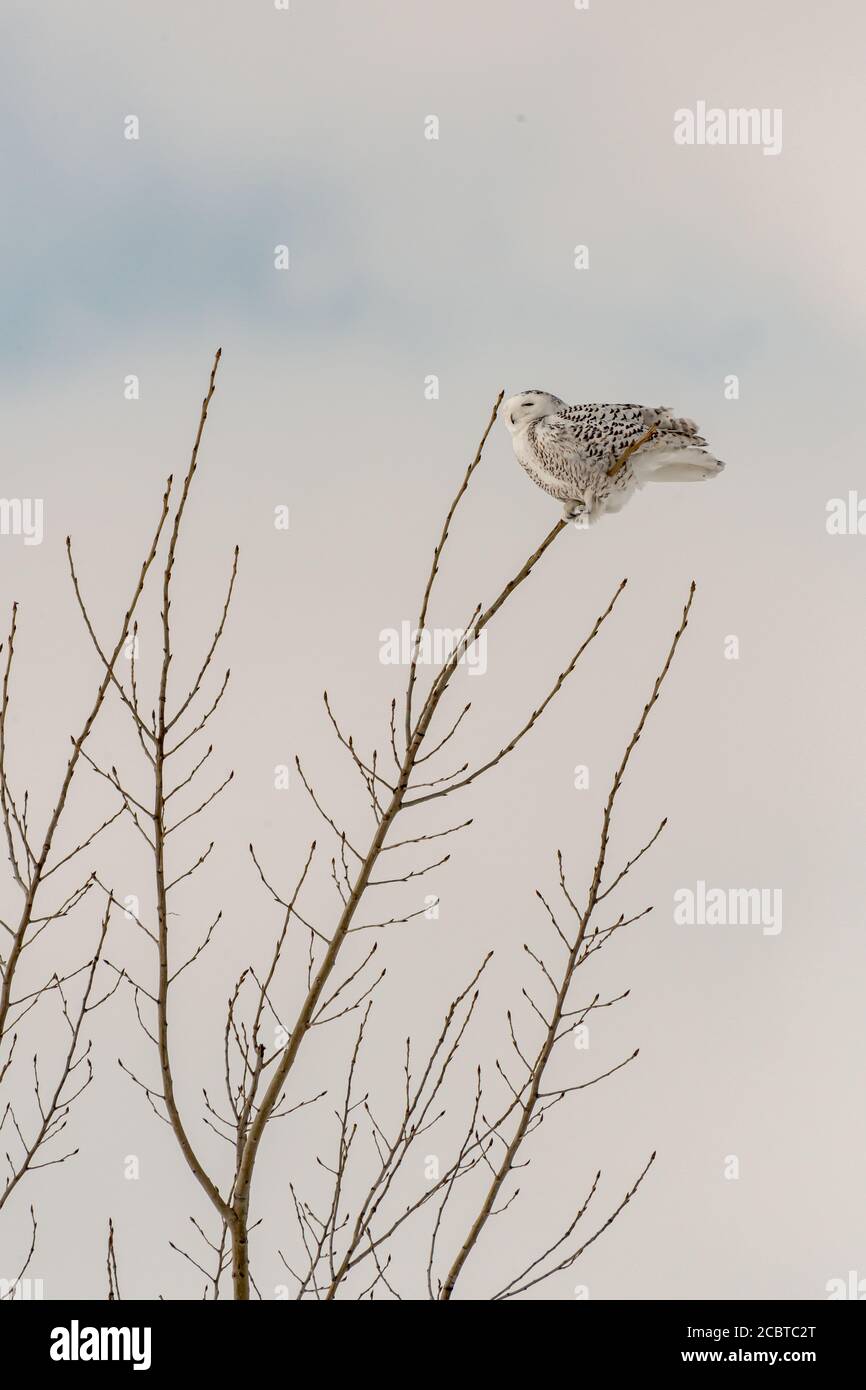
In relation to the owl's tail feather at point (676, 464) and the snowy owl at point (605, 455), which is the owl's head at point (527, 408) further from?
the owl's tail feather at point (676, 464)

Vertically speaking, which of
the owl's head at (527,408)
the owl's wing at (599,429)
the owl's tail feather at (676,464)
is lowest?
the owl's tail feather at (676,464)

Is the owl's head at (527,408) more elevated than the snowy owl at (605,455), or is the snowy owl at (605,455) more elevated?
the owl's head at (527,408)

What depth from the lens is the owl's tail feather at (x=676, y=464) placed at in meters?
4.96

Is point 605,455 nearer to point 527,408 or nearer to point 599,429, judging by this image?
point 599,429

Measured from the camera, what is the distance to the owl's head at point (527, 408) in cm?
550

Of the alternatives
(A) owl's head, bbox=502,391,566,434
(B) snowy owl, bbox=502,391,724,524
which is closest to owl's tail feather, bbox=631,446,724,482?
(B) snowy owl, bbox=502,391,724,524

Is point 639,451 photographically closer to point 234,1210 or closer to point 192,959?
point 192,959

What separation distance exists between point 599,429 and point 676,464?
33 centimetres

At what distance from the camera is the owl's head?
18.1 ft

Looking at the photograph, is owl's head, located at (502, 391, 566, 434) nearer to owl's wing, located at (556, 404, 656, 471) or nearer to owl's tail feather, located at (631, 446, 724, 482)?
owl's wing, located at (556, 404, 656, 471)

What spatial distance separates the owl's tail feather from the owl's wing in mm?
86

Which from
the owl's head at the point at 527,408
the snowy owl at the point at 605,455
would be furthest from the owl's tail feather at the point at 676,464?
the owl's head at the point at 527,408

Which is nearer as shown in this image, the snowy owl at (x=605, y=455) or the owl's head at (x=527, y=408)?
the snowy owl at (x=605, y=455)
